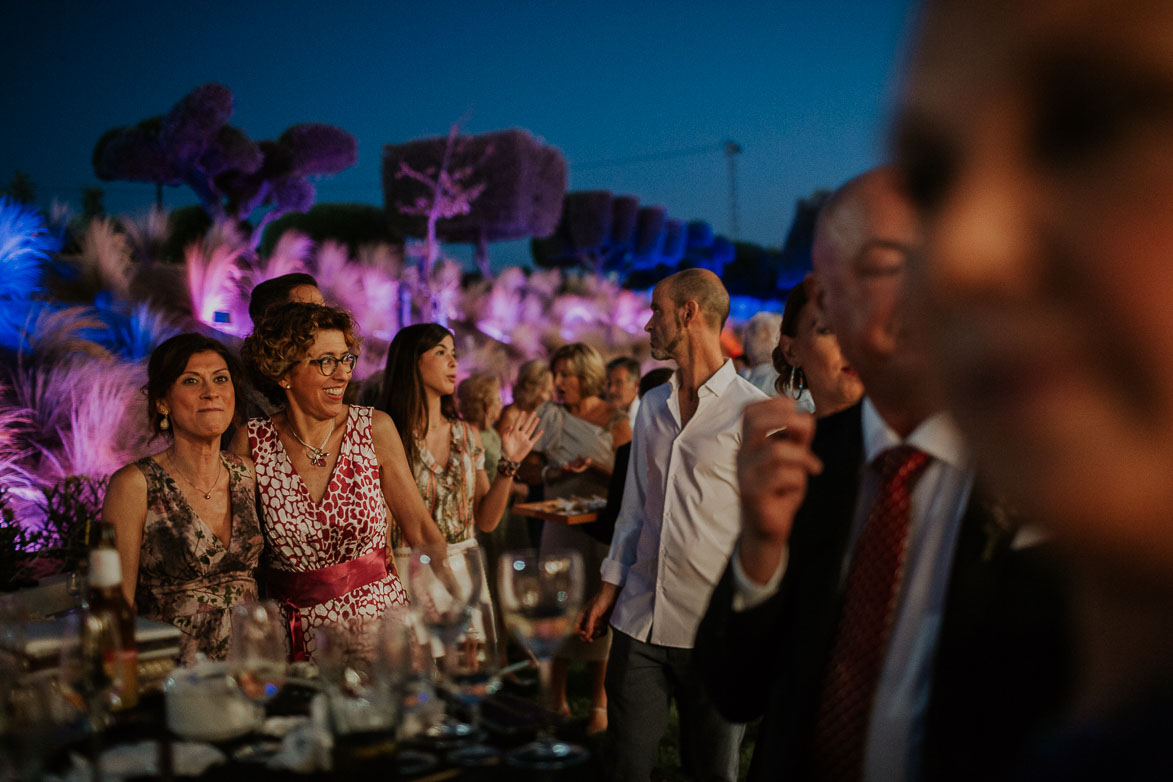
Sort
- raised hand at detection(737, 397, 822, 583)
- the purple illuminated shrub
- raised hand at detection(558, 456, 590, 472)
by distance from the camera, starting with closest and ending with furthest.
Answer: raised hand at detection(737, 397, 822, 583) → raised hand at detection(558, 456, 590, 472) → the purple illuminated shrub

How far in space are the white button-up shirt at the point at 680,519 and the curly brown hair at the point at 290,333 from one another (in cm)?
136

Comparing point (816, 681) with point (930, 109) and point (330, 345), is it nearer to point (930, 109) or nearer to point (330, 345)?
point (930, 109)

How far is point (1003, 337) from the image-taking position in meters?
0.40

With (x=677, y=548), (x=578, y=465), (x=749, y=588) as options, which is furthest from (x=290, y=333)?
(x=578, y=465)

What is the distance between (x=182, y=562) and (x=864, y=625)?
2.54 meters

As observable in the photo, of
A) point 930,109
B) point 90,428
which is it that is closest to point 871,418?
point 930,109

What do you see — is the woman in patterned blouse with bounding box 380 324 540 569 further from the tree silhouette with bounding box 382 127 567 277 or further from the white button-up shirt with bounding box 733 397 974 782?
the tree silhouette with bounding box 382 127 567 277

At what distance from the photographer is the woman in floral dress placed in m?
3.04

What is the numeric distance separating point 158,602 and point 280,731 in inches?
64.9

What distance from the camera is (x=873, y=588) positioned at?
1.46 m

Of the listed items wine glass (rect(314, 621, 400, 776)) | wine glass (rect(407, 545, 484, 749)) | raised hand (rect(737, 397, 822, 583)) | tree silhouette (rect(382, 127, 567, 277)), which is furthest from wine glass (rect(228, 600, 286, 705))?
tree silhouette (rect(382, 127, 567, 277))

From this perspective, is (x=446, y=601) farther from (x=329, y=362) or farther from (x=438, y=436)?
(x=438, y=436)

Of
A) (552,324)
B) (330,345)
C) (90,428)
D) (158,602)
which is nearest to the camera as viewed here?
(158,602)

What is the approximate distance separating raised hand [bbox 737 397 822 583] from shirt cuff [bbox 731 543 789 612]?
0.11 m
